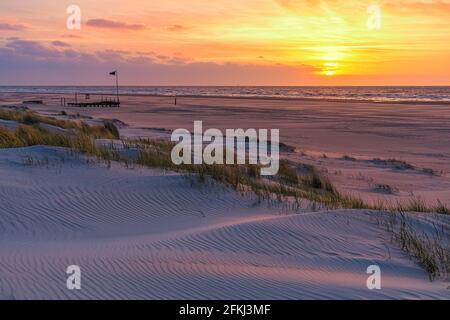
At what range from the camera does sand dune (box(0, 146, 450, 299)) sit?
5.47 meters

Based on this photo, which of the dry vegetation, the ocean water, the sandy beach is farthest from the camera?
the ocean water

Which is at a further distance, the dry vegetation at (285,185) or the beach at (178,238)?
the dry vegetation at (285,185)

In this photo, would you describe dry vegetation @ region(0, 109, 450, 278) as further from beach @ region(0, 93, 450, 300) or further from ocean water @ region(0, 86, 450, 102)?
ocean water @ region(0, 86, 450, 102)

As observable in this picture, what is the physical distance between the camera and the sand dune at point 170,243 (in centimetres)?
547

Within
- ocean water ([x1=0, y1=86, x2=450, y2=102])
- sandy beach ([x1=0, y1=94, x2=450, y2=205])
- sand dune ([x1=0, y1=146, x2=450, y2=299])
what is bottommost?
sand dune ([x1=0, y1=146, x2=450, y2=299])

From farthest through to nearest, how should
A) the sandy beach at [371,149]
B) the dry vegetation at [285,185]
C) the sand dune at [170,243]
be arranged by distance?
1. the sandy beach at [371,149]
2. the dry vegetation at [285,185]
3. the sand dune at [170,243]

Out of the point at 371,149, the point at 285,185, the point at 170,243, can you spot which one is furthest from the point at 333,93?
the point at 170,243

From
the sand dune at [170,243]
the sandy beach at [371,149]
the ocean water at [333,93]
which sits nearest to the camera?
the sand dune at [170,243]

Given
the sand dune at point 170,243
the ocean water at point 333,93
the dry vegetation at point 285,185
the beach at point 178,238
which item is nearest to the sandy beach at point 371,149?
the beach at point 178,238

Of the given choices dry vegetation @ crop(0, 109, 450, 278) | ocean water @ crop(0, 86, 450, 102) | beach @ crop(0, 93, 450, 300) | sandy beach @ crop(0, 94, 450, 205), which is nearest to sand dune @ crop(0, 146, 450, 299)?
beach @ crop(0, 93, 450, 300)

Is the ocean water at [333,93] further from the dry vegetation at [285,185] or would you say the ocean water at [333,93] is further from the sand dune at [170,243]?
the sand dune at [170,243]

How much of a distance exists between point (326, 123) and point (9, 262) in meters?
29.4
